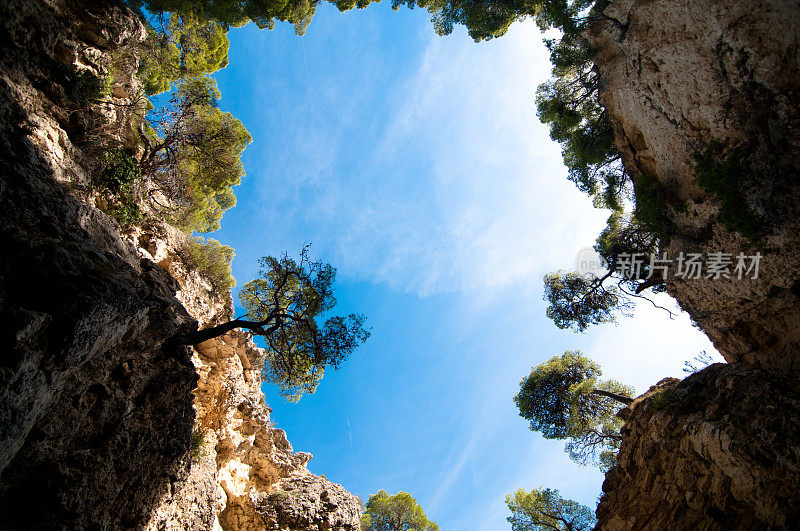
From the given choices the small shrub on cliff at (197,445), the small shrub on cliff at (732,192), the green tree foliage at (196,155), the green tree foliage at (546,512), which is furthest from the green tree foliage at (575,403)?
the green tree foliage at (196,155)

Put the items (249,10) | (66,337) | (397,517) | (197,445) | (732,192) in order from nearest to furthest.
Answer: (66,337) < (732,192) < (197,445) < (249,10) < (397,517)

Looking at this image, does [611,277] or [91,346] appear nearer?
[91,346]

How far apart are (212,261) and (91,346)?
10770mm

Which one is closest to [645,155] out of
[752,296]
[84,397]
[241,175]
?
[752,296]

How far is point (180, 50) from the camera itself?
15.5 metres

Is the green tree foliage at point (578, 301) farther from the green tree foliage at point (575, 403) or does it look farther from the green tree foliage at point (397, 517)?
the green tree foliage at point (397, 517)

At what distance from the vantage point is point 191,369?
1012cm

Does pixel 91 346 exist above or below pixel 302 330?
below

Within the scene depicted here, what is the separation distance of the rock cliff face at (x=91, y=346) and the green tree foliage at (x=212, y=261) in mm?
1177

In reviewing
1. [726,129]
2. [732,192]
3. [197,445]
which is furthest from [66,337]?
[726,129]

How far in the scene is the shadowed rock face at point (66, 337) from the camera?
17.5 feet

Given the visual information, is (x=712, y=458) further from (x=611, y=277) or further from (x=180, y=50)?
(x=180, y=50)

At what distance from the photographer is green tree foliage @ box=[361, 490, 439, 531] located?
70.7 ft

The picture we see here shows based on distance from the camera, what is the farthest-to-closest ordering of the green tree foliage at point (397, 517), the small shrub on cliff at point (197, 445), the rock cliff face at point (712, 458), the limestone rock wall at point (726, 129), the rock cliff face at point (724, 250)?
the green tree foliage at point (397, 517) → the small shrub on cliff at point (197, 445) → the limestone rock wall at point (726, 129) → the rock cliff face at point (724, 250) → the rock cliff face at point (712, 458)
